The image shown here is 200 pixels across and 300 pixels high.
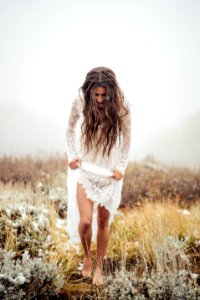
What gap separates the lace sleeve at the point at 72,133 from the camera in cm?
369

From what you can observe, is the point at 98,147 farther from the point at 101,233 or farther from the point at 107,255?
the point at 107,255

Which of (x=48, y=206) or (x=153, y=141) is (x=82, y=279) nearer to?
(x=48, y=206)

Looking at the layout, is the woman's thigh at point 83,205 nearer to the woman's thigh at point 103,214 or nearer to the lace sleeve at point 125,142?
the woman's thigh at point 103,214

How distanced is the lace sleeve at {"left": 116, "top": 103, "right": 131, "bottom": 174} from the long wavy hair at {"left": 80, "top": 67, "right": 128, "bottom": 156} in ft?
0.17

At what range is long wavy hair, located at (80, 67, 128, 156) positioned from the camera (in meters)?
3.49

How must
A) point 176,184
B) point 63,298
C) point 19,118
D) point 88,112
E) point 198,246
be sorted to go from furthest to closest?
point 19,118
point 176,184
point 198,246
point 88,112
point 63,298

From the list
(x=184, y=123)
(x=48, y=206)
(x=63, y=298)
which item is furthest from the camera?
(x=184, y=123)

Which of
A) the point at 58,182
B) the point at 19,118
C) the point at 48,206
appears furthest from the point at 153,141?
the point at 48,206

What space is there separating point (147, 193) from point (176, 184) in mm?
1225

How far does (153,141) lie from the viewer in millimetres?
20953

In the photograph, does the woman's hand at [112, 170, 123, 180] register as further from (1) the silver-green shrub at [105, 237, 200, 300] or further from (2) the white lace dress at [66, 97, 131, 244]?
(1) the silver-green shrub at [105, 237, 200, 300]

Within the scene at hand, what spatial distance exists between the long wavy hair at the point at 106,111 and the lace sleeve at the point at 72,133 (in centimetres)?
16

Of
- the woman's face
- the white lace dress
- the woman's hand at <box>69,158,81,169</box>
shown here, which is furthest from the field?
the woman's face

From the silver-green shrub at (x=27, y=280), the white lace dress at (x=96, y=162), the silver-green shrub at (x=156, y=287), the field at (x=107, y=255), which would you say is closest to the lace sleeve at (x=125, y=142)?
the white lace dress at (x=96, y=162)
